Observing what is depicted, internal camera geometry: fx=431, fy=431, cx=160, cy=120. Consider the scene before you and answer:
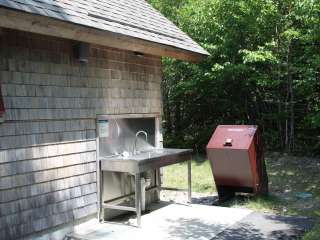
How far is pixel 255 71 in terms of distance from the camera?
42.5 ft

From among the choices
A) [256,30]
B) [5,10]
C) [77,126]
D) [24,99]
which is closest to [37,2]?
[5,10]

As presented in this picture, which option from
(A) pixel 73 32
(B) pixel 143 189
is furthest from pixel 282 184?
A: (A) pixel 73 32

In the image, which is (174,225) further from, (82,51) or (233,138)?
(82,51)

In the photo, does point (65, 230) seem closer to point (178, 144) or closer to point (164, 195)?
point (164, 195)

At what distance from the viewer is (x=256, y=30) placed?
1273 cm

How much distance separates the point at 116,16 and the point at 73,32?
62.2 inches

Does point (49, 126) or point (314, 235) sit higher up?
point (49, 126)

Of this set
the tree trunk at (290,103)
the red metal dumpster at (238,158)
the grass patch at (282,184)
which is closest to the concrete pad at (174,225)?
the red metal dumpster at (238,158)

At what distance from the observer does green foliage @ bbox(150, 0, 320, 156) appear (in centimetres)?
1209

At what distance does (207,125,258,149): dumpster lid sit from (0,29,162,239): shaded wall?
6.57ft

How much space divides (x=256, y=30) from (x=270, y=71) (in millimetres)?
1321

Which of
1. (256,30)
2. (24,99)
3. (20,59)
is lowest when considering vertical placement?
(24,99)

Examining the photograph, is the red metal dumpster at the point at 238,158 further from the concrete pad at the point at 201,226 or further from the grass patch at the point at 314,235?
the grass patch at the point at 314,235

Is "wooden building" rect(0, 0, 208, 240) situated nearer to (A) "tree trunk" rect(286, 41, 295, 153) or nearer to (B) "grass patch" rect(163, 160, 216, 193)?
(B) "grass patch" rect(163, 160, 216, 193)
